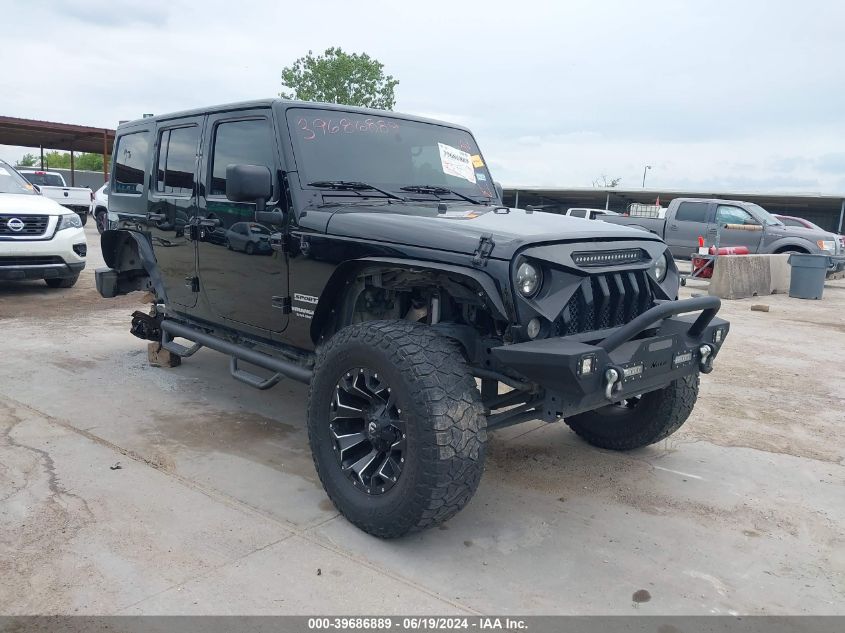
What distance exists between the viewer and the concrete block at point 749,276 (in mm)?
12172

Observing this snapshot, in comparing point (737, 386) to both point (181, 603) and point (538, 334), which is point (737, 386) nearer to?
point (538, 334)

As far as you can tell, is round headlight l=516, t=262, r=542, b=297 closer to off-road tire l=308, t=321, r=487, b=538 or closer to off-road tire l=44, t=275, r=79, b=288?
off-road tire l=308, t=321, r=487, b=538

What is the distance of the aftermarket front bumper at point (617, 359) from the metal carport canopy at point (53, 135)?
20.5m

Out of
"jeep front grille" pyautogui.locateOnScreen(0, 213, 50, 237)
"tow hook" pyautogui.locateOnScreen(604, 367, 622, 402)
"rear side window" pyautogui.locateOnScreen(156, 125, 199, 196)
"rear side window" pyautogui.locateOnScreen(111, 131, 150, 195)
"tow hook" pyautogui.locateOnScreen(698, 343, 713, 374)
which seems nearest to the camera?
"tow hook" pyautogui.locateOnScreen(604, 367, 622, 402)

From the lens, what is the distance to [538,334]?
2994 millimetres

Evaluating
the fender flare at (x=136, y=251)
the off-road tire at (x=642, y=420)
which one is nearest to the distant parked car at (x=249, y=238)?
the fender flare at (x=136, y=251)

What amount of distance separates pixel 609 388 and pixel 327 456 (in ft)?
4.47

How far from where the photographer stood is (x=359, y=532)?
3172 millimetres

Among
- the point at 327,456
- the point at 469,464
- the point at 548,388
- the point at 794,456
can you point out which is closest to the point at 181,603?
the point at 327,456

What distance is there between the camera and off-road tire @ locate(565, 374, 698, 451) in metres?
3.93

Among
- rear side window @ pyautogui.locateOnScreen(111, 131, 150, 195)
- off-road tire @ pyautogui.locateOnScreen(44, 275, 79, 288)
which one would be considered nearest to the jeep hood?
rear side window @ pyautogui.locateOnScreen(111, 131, 150, 195)

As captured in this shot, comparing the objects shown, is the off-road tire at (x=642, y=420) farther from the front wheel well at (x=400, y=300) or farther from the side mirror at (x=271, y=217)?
the side mirror at (x=271, y=217)

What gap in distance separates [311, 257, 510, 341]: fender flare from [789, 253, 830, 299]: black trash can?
1147 centimetres

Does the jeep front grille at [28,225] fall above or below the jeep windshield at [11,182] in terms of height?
below
